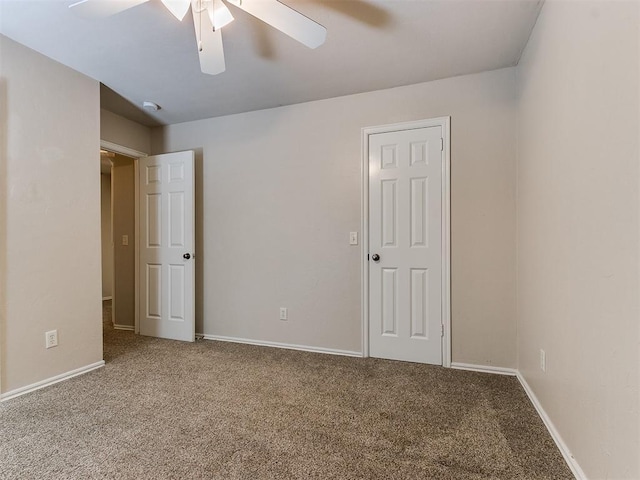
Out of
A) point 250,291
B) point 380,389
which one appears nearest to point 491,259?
point 380,389

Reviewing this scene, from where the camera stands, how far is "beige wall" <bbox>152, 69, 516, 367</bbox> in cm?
254

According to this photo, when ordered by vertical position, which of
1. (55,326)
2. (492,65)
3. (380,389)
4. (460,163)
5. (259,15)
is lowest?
(380,389)

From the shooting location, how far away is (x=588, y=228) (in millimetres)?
1294

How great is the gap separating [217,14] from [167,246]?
2.55 meters

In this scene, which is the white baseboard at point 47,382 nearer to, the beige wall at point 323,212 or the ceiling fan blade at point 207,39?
the beige wall at point 323,212

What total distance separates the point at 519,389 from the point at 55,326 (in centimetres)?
339

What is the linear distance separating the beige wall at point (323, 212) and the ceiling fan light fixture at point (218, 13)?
152cm

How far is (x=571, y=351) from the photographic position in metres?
1.45

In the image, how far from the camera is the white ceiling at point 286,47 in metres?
1.88

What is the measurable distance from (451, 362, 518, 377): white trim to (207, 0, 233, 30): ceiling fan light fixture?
2.80 m

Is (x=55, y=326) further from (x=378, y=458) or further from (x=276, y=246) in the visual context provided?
(x=378, y=458)

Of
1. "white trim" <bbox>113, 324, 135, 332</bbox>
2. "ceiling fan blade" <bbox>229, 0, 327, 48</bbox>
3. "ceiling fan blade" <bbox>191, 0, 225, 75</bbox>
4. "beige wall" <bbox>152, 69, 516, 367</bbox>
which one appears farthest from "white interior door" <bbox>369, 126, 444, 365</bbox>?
"white trim" <bbox>113, 324, 135, 332</bbox>

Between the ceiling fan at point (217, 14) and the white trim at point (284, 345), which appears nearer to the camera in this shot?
the ceiling fan at point (217, 14)

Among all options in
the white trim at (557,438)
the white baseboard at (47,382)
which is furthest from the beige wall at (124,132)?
the white trim at (557,438)
